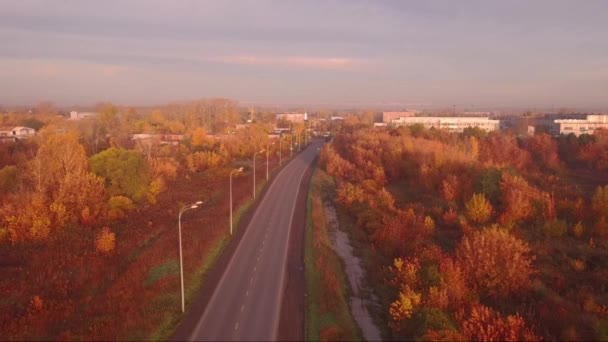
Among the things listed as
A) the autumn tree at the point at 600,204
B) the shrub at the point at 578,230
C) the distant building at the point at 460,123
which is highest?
the distant building at the point at 460,123

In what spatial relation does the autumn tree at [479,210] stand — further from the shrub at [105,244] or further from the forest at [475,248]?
the shrub at [105,244]

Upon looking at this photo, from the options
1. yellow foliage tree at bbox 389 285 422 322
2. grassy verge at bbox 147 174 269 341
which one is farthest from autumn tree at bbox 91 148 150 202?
yellow foliage tree at bbox 389 285 422 322

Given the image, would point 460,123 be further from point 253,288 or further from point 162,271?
point 162,271

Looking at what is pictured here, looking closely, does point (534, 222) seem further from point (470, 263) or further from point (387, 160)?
point (387, 160)

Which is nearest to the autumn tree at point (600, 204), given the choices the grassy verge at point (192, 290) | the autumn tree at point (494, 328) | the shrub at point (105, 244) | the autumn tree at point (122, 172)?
the autumn tree at point (494, 328)

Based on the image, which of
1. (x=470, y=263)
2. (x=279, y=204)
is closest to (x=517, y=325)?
(x=470, y=263)

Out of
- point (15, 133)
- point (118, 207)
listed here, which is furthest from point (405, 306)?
point (15, 133)
